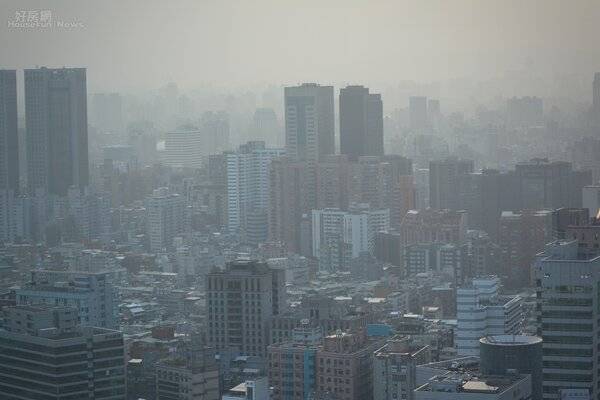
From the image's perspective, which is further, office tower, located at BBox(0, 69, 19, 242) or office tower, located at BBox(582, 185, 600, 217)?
office tower, located at BBox(0, 69, 19, 242)

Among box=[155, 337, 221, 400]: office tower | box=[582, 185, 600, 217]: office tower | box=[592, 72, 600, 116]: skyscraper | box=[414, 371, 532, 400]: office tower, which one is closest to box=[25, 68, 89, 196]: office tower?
box=[582, 185, 600, 217]: office tower

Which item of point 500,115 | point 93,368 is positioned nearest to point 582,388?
point 93,368

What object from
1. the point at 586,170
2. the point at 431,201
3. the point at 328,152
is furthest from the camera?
the point at 328,152

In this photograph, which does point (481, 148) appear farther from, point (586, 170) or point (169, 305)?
point (169, 305)

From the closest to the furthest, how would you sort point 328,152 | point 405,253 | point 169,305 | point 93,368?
1. point 93,368
2. point 169,305
3. point 405,253
4. point 328,152

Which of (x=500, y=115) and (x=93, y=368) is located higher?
(x=500, y=115)

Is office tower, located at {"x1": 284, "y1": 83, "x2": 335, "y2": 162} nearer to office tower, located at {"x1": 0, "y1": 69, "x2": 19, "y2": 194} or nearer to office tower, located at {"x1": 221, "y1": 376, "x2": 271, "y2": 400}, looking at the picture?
office tower, located at {"x1": 0, "y1": 69, "x2": 19, "y2": 194}
